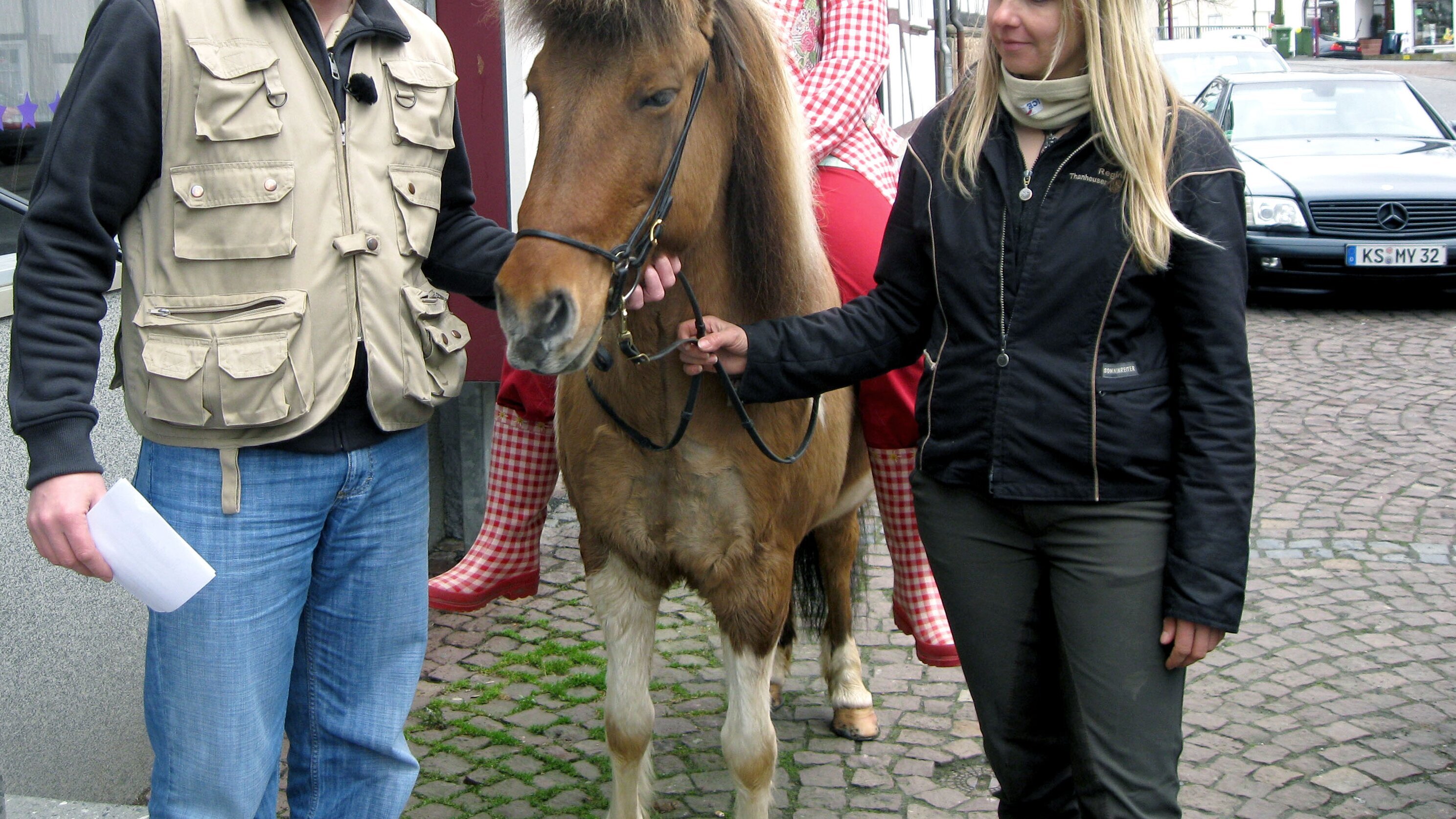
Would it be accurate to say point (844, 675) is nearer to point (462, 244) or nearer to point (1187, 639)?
point (1187, 639)

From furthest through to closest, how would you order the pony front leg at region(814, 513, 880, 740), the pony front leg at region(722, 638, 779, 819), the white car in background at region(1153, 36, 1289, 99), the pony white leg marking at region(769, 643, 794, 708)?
the white car in background at region(1153, 36, 1289, 99)
the pony white leg marking at region(769, 643, 794, 708)
the pony front leg at region(814, 513, 880, 740)
the pony front leg at region(722, 638, 779, 819)

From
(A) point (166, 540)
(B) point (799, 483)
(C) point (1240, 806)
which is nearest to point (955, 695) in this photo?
(C) point (1240, 806)

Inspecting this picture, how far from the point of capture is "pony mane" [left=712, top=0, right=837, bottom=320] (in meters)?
2.48

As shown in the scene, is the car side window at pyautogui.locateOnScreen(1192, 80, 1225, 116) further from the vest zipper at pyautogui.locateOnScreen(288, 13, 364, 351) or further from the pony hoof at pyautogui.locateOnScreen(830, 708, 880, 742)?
the vest zipper at pyautogui.locateOnScreen(288, 13, 364, 351)

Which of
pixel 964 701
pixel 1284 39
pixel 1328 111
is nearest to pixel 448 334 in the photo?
pixel 964 701

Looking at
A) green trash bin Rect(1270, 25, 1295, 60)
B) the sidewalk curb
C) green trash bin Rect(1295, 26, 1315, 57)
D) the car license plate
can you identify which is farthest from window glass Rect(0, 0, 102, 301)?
green trash bin Rect(1295, 26, 1315, 57)

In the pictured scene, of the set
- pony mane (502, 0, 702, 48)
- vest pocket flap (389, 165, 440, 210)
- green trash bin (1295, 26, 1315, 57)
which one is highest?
green trash bin (1295, 26, 1315, 57)

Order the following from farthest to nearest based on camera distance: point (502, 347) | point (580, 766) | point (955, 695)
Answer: point (502, 347) → point (955, 695) → point (580, 766)

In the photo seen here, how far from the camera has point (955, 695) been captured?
4250 mm

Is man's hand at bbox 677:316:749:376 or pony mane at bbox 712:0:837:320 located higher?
pony mane at bbox 712:0:837:320

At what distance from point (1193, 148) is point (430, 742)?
2.86m

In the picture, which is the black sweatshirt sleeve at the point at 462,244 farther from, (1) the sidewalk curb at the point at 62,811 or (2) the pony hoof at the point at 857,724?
(2) the pony hoof at the point at 857,724

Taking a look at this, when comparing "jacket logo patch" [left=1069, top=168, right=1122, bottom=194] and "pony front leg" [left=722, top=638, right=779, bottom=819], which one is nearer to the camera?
"jacket logo patch" [left=1069, top=168, right=1122, bottom=194]

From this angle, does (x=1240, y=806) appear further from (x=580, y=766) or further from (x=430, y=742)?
(x=430, y=742)
